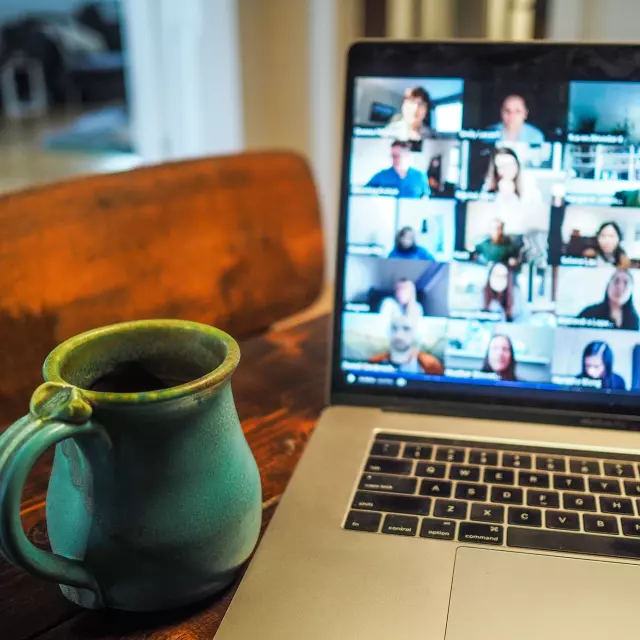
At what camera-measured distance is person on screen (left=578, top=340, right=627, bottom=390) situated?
58 centimetres

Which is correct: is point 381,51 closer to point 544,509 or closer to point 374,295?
point 374,295

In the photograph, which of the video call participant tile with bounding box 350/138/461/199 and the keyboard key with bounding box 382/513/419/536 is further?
the video call participant tile with bounding box 350/138/461/199

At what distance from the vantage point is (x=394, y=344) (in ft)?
2.00

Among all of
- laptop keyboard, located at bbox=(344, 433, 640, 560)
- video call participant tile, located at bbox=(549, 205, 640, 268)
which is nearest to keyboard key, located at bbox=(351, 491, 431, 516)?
laptop keyboard, located at bbox=(344, 433, 640, 560)

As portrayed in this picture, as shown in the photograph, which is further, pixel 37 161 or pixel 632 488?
pixel 37 161

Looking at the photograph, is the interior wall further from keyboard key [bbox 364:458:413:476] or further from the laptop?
keyboard key [bbox 364:458:413:476]

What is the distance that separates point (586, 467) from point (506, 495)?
0.07m

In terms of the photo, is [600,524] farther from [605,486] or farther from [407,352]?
[407,352]

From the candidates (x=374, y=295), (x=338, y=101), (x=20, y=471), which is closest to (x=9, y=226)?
(x=374, y=295)

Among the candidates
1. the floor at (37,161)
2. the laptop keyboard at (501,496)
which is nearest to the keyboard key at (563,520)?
the laptop keyboard at (501,496)

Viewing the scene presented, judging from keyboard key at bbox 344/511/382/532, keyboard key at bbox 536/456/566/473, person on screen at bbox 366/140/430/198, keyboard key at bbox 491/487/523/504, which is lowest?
keyboard key at bbox 344/511/382/532

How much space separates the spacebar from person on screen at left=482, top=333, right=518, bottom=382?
0.52 ft

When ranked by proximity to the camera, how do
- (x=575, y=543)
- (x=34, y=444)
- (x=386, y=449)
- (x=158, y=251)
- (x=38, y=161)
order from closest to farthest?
(x=34, y=444)
(x=575, y=543)
(x=386, y=449)
(x=158, y=251)
(x=38, y=161)

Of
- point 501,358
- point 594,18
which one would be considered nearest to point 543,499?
point 501,358
